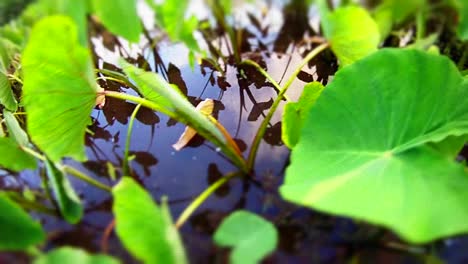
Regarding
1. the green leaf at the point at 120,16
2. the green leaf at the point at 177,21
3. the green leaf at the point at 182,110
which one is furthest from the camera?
the green leaf at the point at 177,21

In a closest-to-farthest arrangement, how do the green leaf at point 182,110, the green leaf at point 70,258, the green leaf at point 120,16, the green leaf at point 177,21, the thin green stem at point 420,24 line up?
the green leaf at point 70,258
the green leaf at point 182,110
the green leaf at point 120,16
the green leaf at point 177,21
the thin green stem at point 420,24

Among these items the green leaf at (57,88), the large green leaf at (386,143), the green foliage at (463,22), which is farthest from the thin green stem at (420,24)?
the green leaf at (57,88)

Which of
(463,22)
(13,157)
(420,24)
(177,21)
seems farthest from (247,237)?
(420,24)

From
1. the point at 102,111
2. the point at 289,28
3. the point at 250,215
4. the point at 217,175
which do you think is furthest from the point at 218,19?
the point at 250,215

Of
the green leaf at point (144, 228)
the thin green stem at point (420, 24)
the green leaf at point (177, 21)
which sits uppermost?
the green leaf at point (177, 21)

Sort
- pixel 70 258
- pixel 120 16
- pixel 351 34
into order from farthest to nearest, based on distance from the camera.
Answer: pixel 351 34, pixel 120 16, pixel 70 258

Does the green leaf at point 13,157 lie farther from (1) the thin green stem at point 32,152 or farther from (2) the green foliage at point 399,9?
(2) the green foliage at point 399,9

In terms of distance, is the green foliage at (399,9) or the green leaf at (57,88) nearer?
the green leaf at (57,88)

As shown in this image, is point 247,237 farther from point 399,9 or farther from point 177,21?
point 399,9
